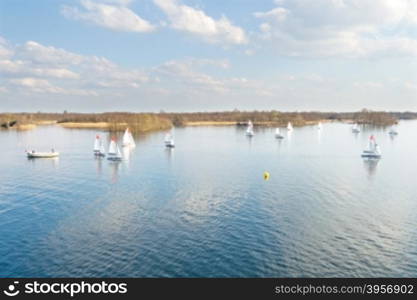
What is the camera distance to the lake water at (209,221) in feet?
88.5

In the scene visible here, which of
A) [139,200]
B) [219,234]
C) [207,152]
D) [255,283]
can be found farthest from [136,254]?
[207,152]

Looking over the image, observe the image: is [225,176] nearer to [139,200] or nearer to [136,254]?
[139,200]

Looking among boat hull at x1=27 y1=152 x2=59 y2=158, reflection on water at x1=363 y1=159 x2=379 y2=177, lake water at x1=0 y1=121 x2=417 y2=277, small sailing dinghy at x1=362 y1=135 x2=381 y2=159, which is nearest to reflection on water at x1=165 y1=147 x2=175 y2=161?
lake water at x1=0 y1=121 x2=417 y2=277

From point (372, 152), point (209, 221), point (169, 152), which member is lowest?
point (209, 221)

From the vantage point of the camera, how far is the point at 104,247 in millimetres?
30281

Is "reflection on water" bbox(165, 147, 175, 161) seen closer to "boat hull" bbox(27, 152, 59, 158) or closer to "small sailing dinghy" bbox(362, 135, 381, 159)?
"boat hull" bbox(27, 152, 59, 158)

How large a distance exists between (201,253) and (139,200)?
62.8ft

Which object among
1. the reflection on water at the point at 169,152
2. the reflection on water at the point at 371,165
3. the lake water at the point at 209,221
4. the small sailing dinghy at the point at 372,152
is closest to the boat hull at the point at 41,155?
the lake water at the point at 209,221

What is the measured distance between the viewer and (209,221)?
36719 millimetres

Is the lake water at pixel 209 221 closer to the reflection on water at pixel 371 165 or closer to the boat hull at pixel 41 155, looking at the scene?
the reflection on water at pixel 371 165

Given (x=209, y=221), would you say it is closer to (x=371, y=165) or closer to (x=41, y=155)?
(x=371, y=165)

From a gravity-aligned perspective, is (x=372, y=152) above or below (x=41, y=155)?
above

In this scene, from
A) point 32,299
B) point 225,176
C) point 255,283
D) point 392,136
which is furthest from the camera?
point 392,136

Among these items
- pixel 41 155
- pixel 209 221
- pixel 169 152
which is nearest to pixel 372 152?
pixel 169 152
